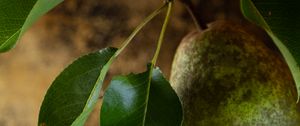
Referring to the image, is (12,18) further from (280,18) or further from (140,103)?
(280,18)

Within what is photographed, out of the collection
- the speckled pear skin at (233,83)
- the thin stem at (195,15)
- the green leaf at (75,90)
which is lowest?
the speckled pear skin at (233,83)

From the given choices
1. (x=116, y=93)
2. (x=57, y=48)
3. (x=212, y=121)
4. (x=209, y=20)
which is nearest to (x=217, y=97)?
(x=212, y=121)

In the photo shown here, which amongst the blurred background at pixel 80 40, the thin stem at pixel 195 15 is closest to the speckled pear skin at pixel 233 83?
the thin stem at pixel 195 15

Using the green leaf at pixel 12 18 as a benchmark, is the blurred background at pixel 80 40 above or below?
below

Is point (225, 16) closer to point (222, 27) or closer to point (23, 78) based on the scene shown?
point (222, 27)

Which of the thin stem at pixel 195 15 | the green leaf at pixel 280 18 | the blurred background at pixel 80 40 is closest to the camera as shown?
the green leaf at pixel 280 18

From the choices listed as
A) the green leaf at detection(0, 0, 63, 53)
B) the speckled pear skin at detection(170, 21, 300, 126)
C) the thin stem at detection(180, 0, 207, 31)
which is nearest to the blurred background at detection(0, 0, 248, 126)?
the thin stem at detection(180, 0, 207, 31)

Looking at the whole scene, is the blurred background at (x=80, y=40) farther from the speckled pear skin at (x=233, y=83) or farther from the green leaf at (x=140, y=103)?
the green leaf at (x=140, y=103)
